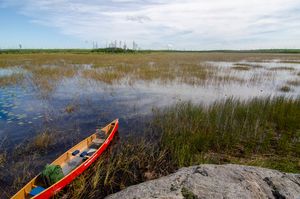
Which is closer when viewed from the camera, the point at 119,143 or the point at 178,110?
the point at 119,143

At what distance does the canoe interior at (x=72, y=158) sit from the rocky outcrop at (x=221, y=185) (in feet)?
7.33

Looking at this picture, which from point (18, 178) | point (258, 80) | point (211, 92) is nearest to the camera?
point (18, 178)

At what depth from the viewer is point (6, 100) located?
13562 mm

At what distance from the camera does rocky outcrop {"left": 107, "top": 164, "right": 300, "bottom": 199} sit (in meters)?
3.71

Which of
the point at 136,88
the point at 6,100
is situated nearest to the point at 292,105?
the point at 136,88

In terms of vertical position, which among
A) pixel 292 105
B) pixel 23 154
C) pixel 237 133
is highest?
pixel 292 105

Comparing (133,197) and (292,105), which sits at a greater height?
(292,105)

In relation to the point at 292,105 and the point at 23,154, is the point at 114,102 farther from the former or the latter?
the point at 292,105

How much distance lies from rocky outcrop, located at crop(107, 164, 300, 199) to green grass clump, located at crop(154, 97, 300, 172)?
6.68 ft

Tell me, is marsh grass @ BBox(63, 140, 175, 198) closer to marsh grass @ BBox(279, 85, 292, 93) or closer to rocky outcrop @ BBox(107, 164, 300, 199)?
rocky outcrop @ BBox(107, 164, 300, 199)

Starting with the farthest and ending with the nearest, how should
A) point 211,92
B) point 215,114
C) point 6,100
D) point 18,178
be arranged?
1. point 211,92
2. point 6,100
3. point 215,114
4. point 18,178

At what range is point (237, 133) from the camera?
315 inches

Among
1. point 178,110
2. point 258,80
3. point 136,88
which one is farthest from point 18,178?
point 258,80

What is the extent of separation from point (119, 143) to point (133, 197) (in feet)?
15.1
